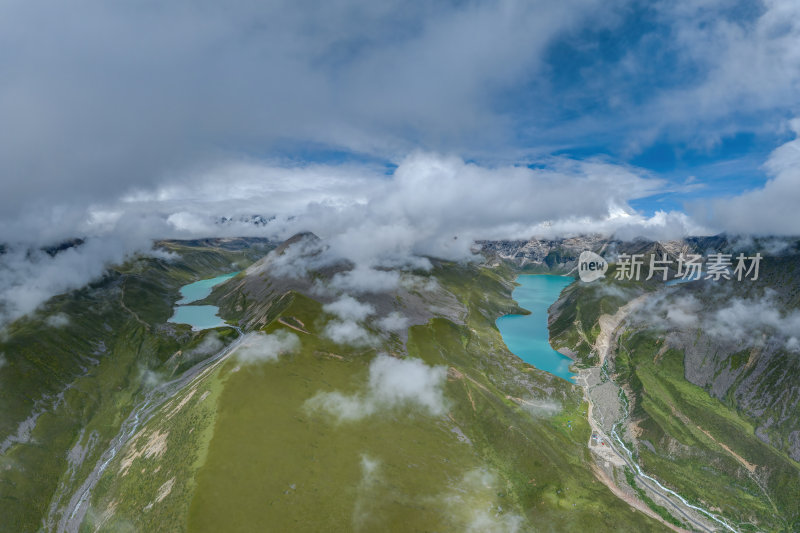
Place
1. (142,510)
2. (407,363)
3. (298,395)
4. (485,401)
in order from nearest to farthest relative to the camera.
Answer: (142,510), (298,395), (485,401), (407,363)

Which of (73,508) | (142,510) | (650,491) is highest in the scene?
(142,510)

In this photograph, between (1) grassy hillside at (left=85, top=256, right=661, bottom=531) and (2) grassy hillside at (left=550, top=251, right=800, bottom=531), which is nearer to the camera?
(1) grassy hillside at (left=85, top=256, right=661, bottom=531)

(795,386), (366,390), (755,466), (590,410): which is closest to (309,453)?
(366,390)

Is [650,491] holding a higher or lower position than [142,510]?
lower

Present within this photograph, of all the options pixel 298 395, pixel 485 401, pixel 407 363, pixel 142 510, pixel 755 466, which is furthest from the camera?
pixel 407 363

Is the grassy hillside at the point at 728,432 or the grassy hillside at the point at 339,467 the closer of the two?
the grassy hillside at the point at 339,467

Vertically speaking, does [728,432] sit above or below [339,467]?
below

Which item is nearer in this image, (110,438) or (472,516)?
(472,516)

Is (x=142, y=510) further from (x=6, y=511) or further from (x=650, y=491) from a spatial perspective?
(x=650, y=491)

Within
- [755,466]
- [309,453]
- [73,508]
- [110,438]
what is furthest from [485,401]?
[110,438]

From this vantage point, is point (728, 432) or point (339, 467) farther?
point (728, 432)
